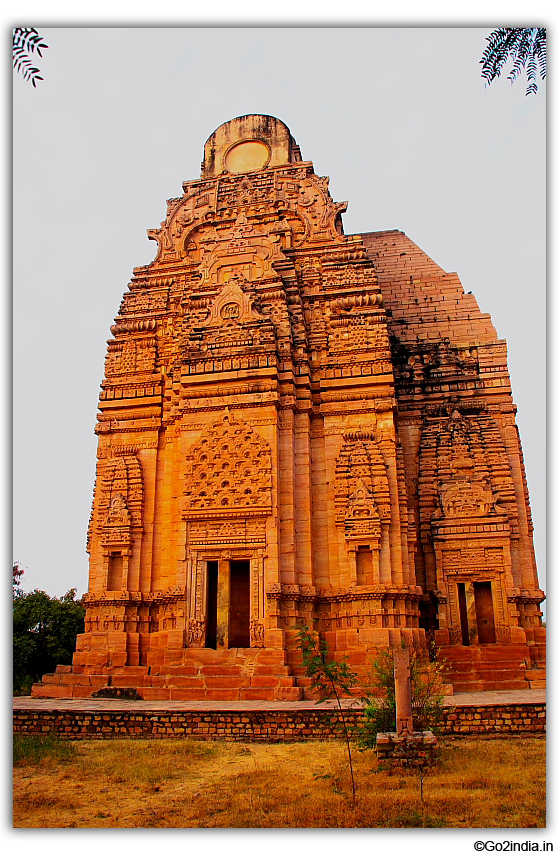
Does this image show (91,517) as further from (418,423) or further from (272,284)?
(418,423)

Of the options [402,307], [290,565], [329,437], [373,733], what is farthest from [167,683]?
[402,307]

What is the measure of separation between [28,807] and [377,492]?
35.0ft

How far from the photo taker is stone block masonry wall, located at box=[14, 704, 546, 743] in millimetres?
11109

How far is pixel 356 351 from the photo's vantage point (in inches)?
734

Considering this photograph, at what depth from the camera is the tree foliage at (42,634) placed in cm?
2289

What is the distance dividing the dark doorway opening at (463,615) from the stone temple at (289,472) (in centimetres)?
5

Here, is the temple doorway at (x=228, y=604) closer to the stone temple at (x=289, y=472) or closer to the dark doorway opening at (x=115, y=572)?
the stone temple at (x=289, y=472)

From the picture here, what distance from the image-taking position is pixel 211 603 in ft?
53.4

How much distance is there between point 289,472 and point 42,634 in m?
12.3

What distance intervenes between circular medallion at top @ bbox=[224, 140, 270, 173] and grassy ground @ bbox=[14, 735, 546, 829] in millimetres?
18214

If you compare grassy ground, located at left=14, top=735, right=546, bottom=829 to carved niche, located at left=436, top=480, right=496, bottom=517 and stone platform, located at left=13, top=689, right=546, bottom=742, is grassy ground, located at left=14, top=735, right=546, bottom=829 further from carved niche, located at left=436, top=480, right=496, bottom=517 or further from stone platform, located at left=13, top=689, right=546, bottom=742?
carved niche, located at left=436, top=480, right=496, bottom=517

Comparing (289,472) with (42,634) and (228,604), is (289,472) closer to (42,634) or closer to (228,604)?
(228,604)

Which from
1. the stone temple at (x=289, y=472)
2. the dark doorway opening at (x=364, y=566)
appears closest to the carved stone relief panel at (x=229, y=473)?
the stone temple at (x=289, y=472)

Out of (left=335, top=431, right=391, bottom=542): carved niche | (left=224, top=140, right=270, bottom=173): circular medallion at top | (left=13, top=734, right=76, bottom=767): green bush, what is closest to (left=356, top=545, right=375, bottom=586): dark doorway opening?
(left=335, top=431, right=391, bottom=542): carved niche
